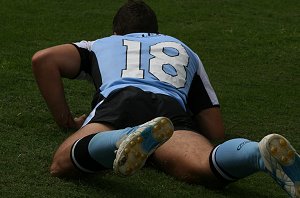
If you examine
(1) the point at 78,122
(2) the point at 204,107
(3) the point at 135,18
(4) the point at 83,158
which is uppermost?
(3) the point at 135,18

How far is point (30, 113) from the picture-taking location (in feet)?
17.0

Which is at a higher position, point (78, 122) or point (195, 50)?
point (78, 122)

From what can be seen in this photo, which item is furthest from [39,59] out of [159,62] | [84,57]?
[159,62]

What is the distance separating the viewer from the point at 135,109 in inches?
156

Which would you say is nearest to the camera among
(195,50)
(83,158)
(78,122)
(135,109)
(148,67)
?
(83,158)

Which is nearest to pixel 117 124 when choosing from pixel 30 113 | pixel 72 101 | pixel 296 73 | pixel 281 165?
pixel 281 165

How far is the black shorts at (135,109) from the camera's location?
3.95m

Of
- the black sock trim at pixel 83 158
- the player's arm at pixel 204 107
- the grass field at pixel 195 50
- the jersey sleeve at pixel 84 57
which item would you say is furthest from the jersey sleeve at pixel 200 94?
the black sock trim at pixel 83 158

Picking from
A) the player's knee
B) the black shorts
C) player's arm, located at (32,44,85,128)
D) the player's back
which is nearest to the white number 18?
the player's back

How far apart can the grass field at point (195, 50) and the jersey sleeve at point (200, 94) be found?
0.51 m

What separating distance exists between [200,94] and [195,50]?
12.6 feet

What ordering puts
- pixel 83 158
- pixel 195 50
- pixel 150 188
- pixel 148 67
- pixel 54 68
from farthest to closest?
pixel 195 50, pixel 54 68, pixel 148 67, pixel 150 188, pixel 83 158

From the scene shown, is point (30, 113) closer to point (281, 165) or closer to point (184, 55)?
point (184, 55)

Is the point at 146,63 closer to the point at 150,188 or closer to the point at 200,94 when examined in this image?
the point at 200,94
